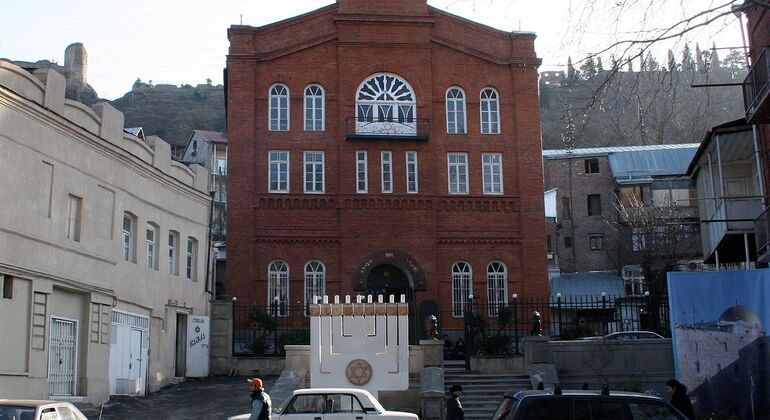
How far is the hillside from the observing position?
105438 millimetres

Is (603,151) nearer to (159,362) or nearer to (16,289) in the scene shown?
(159,362)

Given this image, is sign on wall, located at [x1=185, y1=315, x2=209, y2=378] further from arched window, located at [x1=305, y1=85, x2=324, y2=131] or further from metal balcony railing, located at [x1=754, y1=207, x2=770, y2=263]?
metal balcony railing, located at [x1=754, y1=207, x2=770, y2=263]

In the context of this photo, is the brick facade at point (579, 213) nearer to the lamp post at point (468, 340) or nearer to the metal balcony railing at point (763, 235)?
the lamp post at point (468, 340)

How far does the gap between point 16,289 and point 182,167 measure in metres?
11.0

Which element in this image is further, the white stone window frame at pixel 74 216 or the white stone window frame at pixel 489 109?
the white stone window frame at pixel 489 109

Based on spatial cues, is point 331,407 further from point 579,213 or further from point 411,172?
point 579,213

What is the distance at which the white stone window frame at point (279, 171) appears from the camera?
39375 mm

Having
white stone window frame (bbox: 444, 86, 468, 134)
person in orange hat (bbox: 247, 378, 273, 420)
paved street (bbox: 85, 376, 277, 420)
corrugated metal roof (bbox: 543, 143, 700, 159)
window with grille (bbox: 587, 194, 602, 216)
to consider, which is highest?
corrugated metal roof (bbox: 543, 143, 700, 159)

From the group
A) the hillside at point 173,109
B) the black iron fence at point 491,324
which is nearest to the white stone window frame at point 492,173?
the black iron fence at point 491,324

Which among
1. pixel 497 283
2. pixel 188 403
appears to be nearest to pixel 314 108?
pixel 497 283

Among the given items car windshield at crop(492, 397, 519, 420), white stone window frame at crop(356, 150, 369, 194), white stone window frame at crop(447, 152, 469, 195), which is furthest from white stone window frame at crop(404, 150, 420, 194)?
car windshield at crop(492, 397, 519, 420)

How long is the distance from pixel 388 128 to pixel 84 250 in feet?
61.3

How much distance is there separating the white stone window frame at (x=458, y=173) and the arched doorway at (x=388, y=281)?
436 centimetres

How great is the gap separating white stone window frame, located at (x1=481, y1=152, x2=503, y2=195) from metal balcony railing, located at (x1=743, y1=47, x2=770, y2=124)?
55.2 feet
